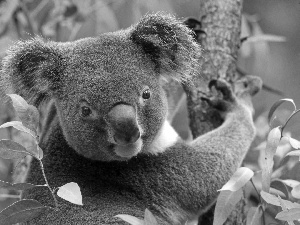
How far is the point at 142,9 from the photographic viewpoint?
5895 millimetres

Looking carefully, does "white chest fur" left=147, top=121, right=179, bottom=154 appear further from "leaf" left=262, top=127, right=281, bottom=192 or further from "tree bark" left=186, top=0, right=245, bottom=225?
"leaf" left=262, top=127, right=281, bottom=192

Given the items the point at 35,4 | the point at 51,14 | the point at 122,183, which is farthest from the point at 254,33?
the point at 122,183

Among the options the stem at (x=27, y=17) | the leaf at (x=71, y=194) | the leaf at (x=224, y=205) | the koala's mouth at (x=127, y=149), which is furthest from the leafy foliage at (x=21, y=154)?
the stem at (x=27, y=17)

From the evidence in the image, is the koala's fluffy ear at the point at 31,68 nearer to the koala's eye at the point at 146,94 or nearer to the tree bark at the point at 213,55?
the koala's eye at the point at 146,94

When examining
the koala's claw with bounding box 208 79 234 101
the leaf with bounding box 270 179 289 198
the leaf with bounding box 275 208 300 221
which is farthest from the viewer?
the koala's claw with bounding box 208 79 234 101

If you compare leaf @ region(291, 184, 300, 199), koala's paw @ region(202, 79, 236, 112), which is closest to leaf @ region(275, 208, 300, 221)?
leaf @ region(291, 184, 300, 199)

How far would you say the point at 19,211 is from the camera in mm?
2367

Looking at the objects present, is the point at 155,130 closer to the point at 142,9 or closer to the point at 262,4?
the point at 142,9

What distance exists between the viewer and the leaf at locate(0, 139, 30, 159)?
92.0 inches

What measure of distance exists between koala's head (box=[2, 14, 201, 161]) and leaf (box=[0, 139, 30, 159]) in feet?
1.63

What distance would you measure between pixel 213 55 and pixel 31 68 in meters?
1.30

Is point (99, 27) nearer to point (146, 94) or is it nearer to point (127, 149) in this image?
point (146, 94)

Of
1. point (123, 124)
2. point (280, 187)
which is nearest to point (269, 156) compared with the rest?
point (280, 187)

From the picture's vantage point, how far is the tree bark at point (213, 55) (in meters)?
3.59
